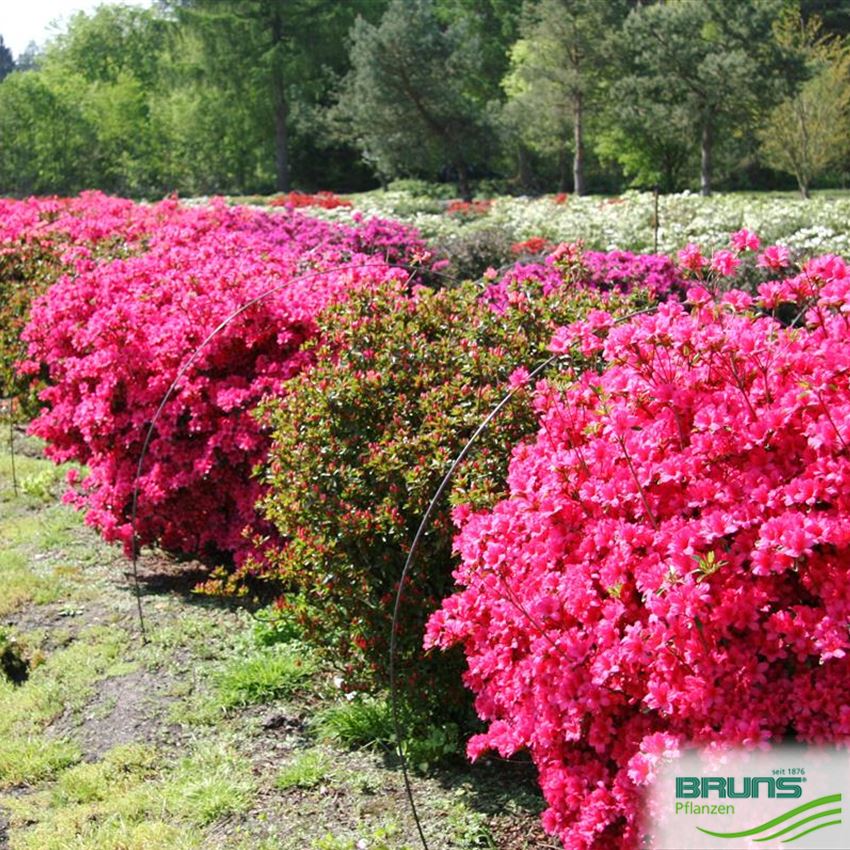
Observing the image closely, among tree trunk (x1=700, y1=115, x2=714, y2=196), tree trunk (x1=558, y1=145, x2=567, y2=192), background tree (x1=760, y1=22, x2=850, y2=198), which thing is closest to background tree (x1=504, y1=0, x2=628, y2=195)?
tree trunk (x1=700, y1=115, x2=714, y2=196)

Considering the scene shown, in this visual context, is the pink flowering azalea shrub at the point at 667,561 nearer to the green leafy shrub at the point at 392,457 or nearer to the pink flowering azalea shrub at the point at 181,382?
the green leafy shrub at the point at 392,457

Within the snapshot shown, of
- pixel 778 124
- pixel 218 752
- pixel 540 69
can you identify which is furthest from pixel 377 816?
pixel 540 69

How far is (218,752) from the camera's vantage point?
3.93 metres

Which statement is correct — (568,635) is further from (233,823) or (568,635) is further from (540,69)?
(540,69)

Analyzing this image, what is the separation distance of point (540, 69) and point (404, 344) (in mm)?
30219

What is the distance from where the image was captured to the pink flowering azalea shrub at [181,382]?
522cm

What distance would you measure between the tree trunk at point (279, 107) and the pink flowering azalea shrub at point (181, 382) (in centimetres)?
3462

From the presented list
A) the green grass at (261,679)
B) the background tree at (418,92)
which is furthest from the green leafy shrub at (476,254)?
the background tree at (418,92)

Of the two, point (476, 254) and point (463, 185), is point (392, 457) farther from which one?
point (463, 185)

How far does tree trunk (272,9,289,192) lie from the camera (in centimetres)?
3972

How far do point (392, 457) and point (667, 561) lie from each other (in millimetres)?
1448

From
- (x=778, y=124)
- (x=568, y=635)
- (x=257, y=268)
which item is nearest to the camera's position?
(x=568, y=635)

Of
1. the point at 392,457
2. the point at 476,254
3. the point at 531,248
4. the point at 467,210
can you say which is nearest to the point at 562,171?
the point at 467,210

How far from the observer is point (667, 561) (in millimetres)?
2533
